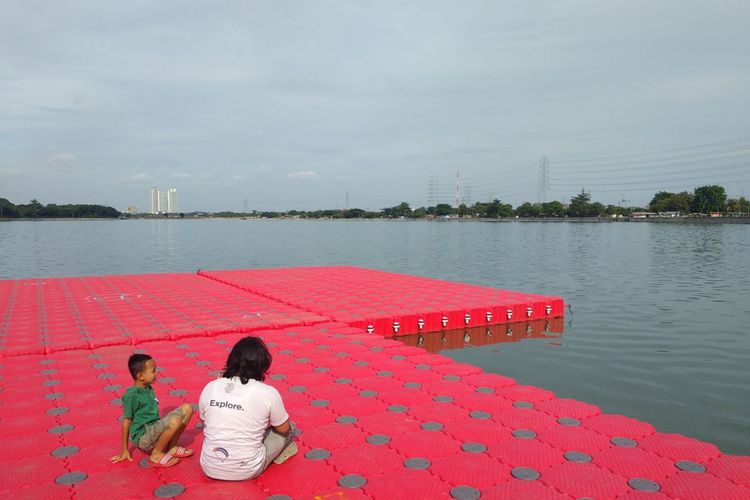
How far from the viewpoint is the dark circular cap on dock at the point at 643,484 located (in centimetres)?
451

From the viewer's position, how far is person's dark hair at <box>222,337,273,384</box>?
4.20m

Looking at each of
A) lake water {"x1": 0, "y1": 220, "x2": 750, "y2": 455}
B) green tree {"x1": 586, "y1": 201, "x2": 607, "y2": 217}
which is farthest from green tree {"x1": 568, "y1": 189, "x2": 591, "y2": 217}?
lake water {"x1": 0, "y1": 220, "x2": 750, "y2": 455}

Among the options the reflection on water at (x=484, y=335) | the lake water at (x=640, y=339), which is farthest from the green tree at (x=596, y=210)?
the reflection on water at (x=484, y=335)

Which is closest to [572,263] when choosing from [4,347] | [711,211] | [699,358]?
[699,358]

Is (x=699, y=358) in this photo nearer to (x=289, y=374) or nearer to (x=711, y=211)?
(x=289, y=374)

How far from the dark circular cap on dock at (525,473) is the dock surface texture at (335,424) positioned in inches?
0.7

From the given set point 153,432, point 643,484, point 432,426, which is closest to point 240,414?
point 153,432

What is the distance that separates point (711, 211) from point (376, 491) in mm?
159411

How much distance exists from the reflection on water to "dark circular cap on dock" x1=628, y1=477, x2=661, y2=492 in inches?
316

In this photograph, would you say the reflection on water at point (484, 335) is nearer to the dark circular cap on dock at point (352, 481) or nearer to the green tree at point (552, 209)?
the dark circular cap on dock at point (352, 481)

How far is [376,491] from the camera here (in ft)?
14.7

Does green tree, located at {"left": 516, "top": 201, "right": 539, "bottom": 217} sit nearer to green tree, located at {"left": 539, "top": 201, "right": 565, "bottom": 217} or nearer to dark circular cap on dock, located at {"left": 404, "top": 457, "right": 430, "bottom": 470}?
green tree, located at {"left": 539, "top": 201, "right": 565, "bottom": 217}

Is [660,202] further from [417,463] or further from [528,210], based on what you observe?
[417,463]

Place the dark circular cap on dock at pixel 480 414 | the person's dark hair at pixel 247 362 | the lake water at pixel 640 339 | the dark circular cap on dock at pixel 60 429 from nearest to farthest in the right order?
the person's dark hair at pixel 247 362, the dark circular cap on dock at pixel 60 429, the dark circular cap on dock at pixel 480 414, the lake water at pixel 640 339
